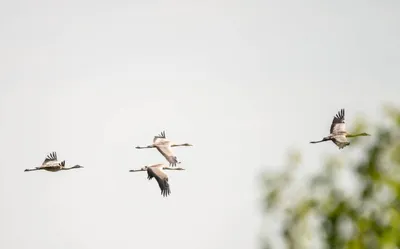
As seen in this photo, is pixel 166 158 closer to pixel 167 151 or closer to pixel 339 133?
pixel 167 151

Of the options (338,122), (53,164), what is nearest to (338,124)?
(338,122)

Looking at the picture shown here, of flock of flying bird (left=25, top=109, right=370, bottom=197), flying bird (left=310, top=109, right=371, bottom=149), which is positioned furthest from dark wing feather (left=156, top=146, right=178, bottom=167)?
flying bird (left=310, top=109, right=371, bottom=149)

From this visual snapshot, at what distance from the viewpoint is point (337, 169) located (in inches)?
1334

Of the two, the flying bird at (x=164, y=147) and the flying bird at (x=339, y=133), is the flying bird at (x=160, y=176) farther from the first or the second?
the flying bird at (x=339, y=133)

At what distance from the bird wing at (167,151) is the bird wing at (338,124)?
28.5ft

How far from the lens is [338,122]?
2276 inches

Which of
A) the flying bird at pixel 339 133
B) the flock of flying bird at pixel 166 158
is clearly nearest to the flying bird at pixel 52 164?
the flock of flying bird at pixel 166 158

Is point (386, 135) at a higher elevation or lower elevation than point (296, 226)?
higher

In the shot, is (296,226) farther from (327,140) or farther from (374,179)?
(327,140)

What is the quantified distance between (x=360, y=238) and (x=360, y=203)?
4.22 feet

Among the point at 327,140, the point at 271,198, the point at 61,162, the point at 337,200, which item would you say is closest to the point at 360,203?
the point at 337,200

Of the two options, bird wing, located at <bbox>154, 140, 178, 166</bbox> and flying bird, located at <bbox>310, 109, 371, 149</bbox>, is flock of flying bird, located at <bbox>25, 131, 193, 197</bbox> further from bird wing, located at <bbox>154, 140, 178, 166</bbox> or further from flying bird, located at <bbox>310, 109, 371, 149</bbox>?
flying bird, located at <bbox>310, 109, 371, 149</bbox>

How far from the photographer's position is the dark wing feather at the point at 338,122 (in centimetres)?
5691

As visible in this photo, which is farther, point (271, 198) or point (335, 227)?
point (271, 198)
